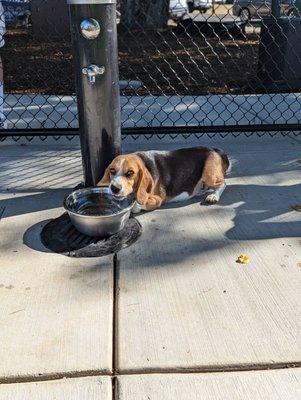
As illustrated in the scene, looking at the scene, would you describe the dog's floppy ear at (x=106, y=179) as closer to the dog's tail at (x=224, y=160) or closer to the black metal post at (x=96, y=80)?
the black metal post at (x=96, y=80)

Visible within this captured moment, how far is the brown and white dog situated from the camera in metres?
3.21

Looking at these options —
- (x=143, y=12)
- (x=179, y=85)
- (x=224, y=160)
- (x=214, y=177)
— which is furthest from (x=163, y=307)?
(x=143, y=12)

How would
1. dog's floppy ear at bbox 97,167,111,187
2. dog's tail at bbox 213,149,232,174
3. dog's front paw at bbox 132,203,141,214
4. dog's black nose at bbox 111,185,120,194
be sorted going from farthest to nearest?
dog's tail at bbox 213,149,232,174 → dog's front paw at bbox 132,203,141,214 → dog's floppy ear at bbox 97,167,111,187 → dog's black nose at bbox 111,185,120,194

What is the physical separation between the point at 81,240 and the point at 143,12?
10.7 meters

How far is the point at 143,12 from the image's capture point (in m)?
12.6

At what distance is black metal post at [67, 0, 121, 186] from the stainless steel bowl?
0.19 meters

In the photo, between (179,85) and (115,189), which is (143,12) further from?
(115,189)

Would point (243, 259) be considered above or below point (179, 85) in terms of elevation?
above

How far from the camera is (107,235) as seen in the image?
3.15 m

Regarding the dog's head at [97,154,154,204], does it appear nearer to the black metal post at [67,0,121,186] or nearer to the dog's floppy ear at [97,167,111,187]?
the dog's floppy ear at [97,167,111,187]

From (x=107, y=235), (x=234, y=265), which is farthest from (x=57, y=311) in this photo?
(x=234, y=265)

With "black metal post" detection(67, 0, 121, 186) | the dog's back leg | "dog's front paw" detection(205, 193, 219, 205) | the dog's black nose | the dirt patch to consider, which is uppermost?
"black metal post" detection(67, 0, 121, 186)

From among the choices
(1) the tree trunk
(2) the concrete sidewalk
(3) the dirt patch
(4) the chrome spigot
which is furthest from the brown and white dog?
(1) the tree trunk

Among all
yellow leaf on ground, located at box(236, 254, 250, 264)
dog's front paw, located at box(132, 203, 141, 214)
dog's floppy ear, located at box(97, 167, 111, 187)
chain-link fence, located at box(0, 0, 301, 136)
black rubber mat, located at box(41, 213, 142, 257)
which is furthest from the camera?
chain-link fence, located at box(0, 0, 301, 136)
